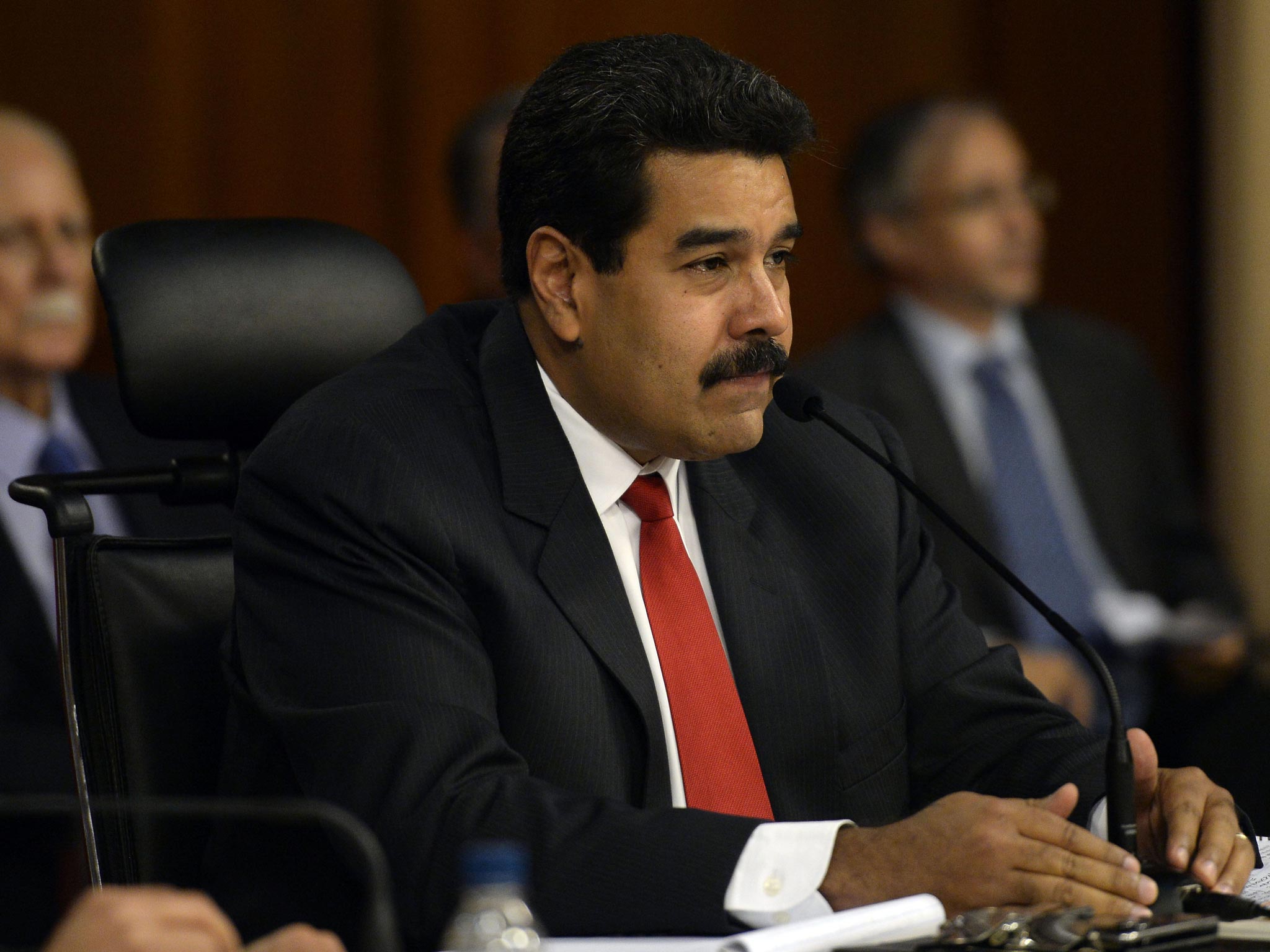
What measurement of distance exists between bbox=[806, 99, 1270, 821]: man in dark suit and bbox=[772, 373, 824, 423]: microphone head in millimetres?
1548

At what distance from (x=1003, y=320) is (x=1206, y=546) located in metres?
0.64

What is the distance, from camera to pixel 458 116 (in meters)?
3.74

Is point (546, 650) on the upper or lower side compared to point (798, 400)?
lower

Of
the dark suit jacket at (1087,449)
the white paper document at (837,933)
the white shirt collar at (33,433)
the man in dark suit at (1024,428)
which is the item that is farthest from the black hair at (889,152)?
the white paper document at (837,933)

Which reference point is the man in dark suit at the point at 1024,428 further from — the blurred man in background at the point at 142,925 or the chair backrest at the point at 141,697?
the blurred man in background at the point at 142,925

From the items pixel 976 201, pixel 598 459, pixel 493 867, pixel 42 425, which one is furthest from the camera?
pixel 976 201

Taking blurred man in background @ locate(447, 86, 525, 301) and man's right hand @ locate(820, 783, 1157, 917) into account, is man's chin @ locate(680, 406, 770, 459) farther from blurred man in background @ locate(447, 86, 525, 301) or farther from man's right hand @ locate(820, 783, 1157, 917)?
blurred man in background @ locate(447, 86, 525, 301)

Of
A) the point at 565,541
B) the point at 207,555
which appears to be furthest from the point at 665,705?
the point at 207,555

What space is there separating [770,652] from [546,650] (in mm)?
267

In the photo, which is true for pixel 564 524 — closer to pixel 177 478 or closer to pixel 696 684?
pixel 696 684

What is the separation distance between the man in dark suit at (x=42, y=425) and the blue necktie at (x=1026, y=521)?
1.64 m

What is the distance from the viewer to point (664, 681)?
66.6 inches

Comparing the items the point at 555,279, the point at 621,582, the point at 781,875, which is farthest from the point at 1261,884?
the point at 555,279

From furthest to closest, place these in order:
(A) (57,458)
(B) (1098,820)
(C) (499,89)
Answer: (C) (499,89), (A) (57,458), (B) (1098,820)
